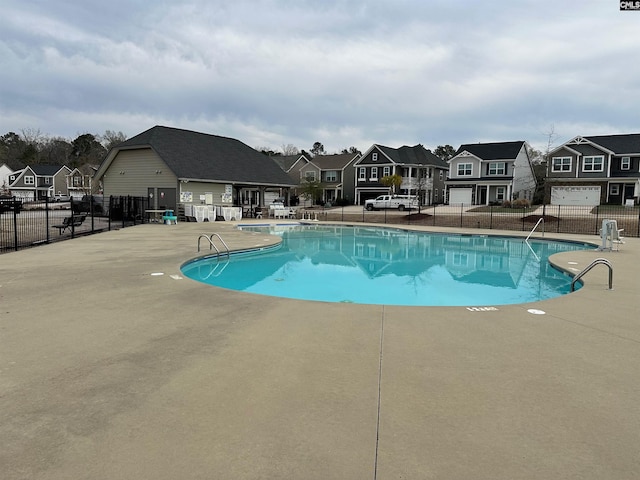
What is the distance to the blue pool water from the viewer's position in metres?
9.61

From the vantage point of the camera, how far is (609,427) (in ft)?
9.63

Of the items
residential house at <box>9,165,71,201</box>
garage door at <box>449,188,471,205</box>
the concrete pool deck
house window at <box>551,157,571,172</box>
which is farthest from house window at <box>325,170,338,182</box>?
the concrete pool deck

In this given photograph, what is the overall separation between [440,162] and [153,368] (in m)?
52.8

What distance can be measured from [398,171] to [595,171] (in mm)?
18921

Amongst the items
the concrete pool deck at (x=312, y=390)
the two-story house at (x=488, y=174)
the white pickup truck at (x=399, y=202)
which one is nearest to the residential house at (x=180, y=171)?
the white pickup truck at (x=399, y=202)

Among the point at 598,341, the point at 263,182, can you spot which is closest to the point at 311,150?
the point at 263,182

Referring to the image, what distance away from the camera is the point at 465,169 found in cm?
4381

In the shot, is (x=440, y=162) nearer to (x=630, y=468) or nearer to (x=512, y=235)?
(x=512, y=235)

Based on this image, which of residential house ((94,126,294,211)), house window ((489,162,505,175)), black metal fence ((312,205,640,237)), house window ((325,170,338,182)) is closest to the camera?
black metal fence ((312,205,640,237))

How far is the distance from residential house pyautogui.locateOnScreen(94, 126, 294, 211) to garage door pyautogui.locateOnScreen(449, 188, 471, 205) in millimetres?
A: 19236

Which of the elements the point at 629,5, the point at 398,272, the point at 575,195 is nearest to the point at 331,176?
the point at 575,195

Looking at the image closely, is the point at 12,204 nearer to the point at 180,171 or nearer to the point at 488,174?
the point at 180,171

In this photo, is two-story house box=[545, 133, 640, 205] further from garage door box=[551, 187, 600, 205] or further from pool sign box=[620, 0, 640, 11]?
pool sign box=[620, 0, 640, 11]

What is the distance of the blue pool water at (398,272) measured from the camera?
9.61 m
